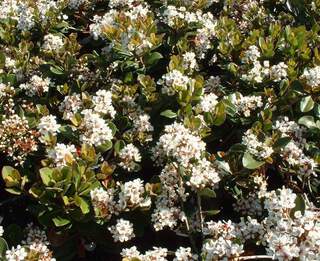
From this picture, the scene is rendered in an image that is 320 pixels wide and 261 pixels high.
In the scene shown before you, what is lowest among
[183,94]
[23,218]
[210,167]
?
[23,218]

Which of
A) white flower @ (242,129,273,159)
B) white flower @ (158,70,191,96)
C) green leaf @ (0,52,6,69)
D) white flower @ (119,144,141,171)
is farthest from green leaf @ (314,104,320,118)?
green leaf @ (0,52,6,69)

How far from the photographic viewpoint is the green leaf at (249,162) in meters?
2.62

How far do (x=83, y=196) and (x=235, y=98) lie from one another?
1.07 meters

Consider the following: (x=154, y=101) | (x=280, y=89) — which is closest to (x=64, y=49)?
(x=154, y=101)

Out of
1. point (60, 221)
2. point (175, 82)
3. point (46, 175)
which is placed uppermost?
point (175, 82)

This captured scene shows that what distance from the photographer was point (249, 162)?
2.64 metres

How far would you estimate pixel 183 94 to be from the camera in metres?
2.91

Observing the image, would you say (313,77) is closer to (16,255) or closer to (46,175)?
(46,175)

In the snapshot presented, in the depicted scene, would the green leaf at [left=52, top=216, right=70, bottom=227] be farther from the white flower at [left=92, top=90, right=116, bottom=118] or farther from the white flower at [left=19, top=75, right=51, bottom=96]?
the white flower at [left=19, top=75, right=51, bottom=96]

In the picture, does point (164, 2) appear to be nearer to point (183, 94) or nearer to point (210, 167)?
point (183, 94)

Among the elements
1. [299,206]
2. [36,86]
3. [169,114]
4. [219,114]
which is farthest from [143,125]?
[299,206]

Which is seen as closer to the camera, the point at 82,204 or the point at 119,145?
the point at 82,204

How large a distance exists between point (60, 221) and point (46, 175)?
0.24m

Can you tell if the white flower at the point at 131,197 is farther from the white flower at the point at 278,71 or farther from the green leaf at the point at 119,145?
the white flower at the point at 278,71
